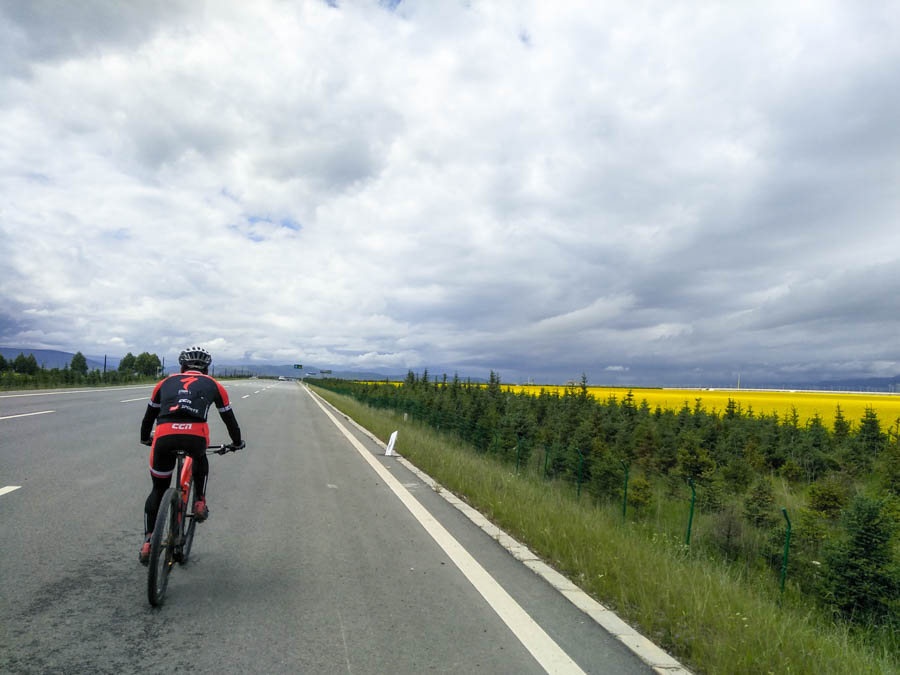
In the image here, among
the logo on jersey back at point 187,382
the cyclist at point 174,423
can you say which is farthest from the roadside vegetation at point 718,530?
the logo on jersey back at point 187,382

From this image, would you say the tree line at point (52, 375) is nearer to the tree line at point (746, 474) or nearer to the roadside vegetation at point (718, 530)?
the tree line at point (746, 474)

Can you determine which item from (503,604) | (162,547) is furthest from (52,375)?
(503,604)

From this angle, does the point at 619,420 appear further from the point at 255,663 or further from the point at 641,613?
the point at 255,663

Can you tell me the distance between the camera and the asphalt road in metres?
3.29

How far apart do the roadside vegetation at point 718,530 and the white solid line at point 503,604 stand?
2.37 ft

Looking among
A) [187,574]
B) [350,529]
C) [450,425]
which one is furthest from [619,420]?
[187,574]

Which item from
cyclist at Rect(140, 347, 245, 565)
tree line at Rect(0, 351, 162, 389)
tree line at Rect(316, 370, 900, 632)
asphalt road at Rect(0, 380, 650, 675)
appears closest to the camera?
asphalt road at Rect(0, 380, 650, 675)

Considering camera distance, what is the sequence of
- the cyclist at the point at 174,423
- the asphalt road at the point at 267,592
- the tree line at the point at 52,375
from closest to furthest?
1. the asphalt road at the point at 267,592
2. the cyclist at the point at 174,423
3. the tree line at the point at 52,375

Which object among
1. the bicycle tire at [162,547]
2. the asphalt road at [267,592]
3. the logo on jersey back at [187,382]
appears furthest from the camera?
the logo on jersey back at [187,382]

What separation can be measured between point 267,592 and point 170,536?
2.70 feet

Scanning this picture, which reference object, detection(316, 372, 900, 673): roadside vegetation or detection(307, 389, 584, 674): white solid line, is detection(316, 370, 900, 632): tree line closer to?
detection(316, 372, 900, 673): roadside vegetation

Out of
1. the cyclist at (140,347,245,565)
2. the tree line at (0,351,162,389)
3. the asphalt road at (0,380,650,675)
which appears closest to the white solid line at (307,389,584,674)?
the asphalt road at (0,380,650,675)

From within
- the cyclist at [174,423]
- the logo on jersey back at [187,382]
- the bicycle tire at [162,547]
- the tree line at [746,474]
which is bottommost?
the tree line at [746,474]

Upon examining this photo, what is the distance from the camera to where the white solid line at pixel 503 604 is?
10.9ft
